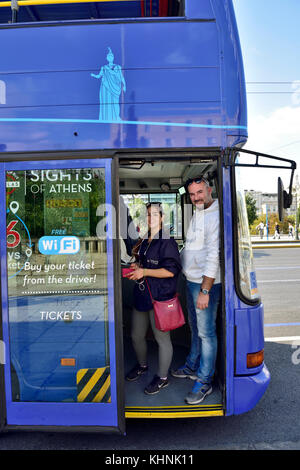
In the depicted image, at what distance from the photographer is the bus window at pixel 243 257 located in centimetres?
279

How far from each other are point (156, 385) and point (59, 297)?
1210 millimetres

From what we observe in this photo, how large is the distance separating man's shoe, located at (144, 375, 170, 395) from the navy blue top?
0.64 meters

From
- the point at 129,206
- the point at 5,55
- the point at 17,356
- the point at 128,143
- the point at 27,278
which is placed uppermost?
the point at 5,55

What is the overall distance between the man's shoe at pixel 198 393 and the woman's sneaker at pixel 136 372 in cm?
62

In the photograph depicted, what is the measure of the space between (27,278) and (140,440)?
5.44 ft

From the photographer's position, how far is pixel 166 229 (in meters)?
3.41

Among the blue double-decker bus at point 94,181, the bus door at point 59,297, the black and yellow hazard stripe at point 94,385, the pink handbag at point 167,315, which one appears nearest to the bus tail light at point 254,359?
the blue double-decker bus at point 94,181

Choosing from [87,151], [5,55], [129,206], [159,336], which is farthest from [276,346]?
[5,55]

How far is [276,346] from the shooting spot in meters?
5.04

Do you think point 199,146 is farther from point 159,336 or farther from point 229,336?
point 159,336

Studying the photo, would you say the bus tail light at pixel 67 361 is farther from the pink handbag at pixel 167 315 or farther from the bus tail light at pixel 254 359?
the bus tail light at pixel 254 359

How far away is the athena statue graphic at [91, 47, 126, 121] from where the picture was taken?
2.65 m

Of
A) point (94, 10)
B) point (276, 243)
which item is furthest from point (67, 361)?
point (276, 243)

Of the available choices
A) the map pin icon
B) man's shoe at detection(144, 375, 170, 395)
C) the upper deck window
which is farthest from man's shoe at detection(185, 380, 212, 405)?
the upper deck window
